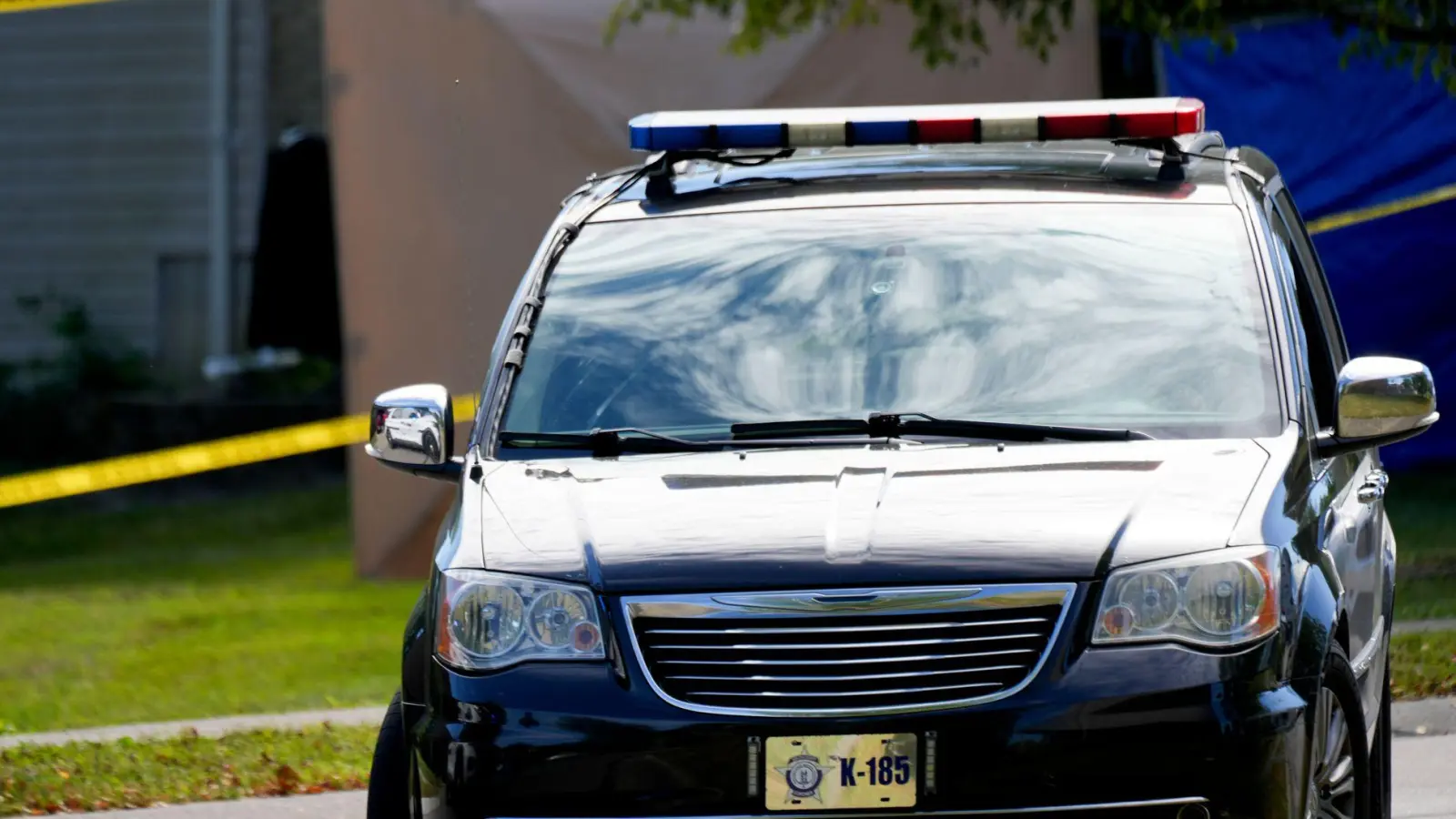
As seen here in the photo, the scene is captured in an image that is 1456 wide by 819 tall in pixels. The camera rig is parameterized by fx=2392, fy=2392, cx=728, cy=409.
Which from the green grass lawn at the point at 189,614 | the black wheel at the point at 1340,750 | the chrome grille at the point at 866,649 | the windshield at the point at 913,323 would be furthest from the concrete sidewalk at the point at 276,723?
the chrome grille at the point at 866,649

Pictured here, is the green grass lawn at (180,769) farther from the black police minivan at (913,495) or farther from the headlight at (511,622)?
the headlight at (511,622)

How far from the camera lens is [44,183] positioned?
694 inches

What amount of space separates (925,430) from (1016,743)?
Result: 3.00 feet

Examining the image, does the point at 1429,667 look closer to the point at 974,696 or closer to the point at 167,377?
the point at 974,696

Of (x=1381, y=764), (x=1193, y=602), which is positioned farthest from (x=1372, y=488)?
(x=1193, y=602)

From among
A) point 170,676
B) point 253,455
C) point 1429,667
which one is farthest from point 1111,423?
point 253,455

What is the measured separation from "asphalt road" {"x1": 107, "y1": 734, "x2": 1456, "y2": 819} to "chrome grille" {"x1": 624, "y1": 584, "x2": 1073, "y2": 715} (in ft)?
9.29

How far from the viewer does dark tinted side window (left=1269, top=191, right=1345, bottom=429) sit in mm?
5555

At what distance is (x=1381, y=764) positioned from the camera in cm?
536

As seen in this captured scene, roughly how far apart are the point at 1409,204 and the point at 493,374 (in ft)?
29.2

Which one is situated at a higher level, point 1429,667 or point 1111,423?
point 1111,423

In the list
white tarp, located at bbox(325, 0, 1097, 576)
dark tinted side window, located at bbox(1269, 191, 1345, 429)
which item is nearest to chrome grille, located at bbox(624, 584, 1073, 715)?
dark tinted side window, located at bbox(1269, 191, 1345, 429)

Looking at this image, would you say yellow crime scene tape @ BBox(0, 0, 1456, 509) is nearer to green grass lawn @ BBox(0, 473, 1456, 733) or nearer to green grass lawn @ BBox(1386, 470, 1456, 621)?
green grass lawn @ BBox(0, 473, 1456, 733)

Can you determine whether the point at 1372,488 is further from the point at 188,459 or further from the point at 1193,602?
the point at 188,459
